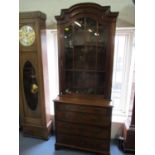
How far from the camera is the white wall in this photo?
2021mm

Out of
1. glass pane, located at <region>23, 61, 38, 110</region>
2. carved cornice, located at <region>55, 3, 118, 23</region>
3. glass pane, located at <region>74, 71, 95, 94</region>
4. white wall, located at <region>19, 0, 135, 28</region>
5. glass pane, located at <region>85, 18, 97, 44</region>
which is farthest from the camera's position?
glass pane, located at <region>23, 61, 38, 110</region>

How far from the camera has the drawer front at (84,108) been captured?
1.90 meters

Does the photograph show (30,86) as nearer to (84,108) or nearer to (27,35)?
(27,35)

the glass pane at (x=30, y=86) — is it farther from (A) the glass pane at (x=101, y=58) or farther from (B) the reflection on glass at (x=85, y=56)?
(A) the glass pane at (x=101, y=58)

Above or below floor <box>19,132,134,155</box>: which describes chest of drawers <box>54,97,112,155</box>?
above

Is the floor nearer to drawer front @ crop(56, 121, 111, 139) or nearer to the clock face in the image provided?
drawer front @ crop(56, 121, 111, 139)

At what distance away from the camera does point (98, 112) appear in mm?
1929

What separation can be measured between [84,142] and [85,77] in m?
0.93

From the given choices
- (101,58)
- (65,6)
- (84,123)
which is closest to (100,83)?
(101,58)

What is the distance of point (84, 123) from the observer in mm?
2018

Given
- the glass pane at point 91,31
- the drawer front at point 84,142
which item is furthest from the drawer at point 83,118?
the glass pane at point 91,31


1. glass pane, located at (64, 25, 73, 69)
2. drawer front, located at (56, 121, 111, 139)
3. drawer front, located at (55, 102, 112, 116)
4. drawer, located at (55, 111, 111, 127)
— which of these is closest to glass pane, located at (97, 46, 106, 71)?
glass pane, located at (64, 25, 73, 69)

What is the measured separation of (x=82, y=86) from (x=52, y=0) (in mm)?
1392

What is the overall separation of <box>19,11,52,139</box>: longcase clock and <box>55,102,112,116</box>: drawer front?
42 centimetres
